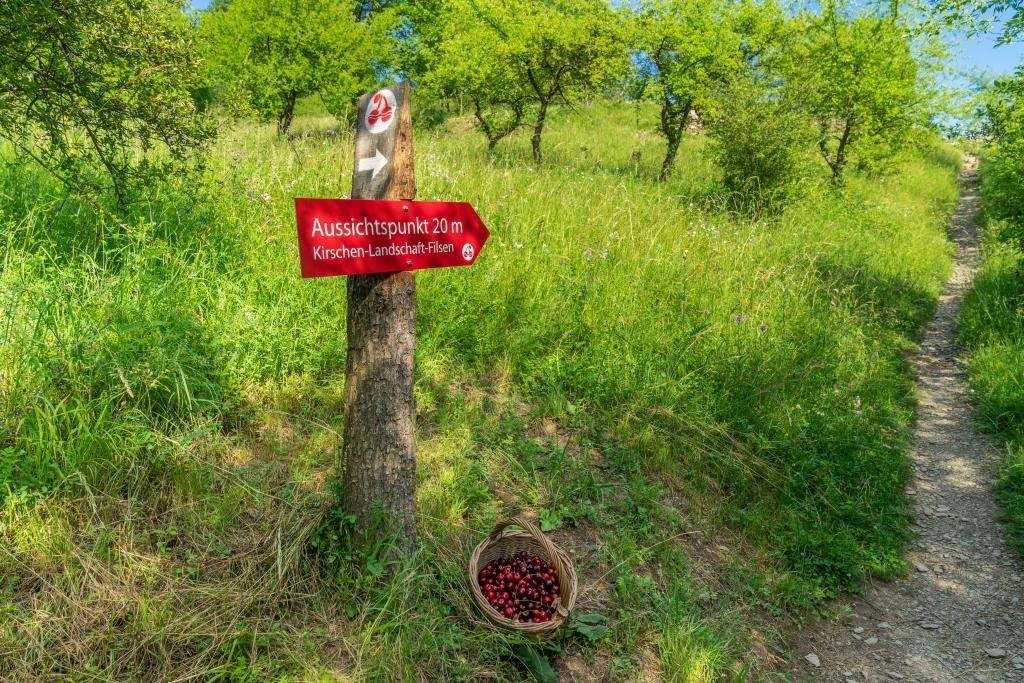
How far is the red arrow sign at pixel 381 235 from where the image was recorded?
82.2 inches

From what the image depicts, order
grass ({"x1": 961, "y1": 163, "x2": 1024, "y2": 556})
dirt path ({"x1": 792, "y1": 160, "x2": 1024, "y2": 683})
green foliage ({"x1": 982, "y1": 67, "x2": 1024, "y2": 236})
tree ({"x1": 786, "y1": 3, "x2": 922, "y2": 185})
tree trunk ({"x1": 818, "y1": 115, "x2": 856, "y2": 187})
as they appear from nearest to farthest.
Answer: dirt path ({"x1": 792, "y1": 160, "x2": 1024, "y2": 683}) → grass ({"x1": 961, "y1": 163, "x2": 1024, "y2": 556}) → green foliage ({"x1": 982, "y1": 67, "x2": 1024, "y2": 236}) → tree ({"x1": 786, "y1": 3, "x2": 922, "y2": 185}) → tree trunk ({"x1": 818, "y1": 115, "x2": 856, "y2": 187})

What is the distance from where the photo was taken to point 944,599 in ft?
13.0

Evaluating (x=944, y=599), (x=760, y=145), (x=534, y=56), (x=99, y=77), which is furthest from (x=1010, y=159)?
(x=99, y=77)

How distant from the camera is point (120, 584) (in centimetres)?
240

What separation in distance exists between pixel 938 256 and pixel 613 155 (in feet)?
23.6

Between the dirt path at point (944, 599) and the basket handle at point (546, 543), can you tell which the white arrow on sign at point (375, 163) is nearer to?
the basket handle at point (546, 543)

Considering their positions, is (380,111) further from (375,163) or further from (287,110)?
(287,110)

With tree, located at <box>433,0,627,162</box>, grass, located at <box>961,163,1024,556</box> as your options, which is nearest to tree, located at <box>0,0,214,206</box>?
grass, located at <box>961,163,1024,556</box>

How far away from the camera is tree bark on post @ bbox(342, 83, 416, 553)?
2.41m

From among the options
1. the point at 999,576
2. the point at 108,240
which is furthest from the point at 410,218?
the point at 999,576

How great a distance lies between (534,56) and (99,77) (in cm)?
972

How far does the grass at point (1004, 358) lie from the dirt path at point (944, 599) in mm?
141

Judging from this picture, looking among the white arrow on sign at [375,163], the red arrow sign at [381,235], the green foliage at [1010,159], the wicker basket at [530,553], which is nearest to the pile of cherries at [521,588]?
the wicker basket at [530,553]

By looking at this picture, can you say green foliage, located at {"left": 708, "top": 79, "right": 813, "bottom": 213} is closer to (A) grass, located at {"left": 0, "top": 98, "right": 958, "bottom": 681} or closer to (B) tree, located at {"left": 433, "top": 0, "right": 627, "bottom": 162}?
(B) tree, located at {"left": 433, "top": 0, "right": 627, "bottom": 162}
